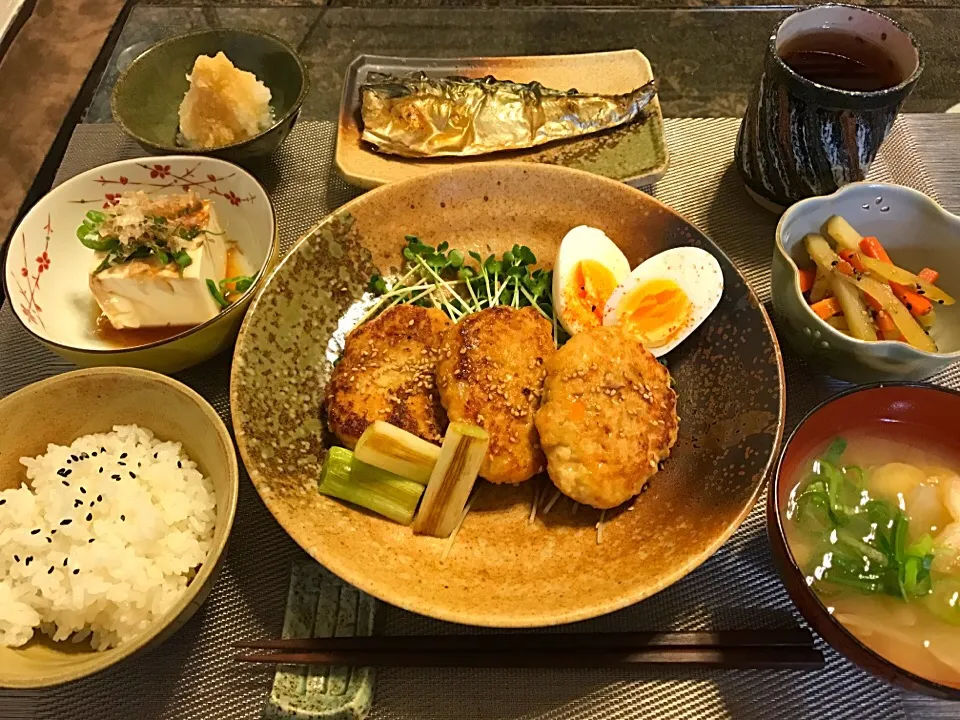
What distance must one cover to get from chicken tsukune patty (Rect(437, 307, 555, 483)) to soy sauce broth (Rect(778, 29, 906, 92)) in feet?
4.28

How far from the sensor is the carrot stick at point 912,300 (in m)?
1.92

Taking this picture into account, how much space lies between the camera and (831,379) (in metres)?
2.08

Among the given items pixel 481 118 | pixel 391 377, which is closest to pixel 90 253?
pixel 391 377

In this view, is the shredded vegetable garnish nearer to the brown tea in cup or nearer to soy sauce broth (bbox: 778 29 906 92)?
the brown tea in cup

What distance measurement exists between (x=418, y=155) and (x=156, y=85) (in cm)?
113

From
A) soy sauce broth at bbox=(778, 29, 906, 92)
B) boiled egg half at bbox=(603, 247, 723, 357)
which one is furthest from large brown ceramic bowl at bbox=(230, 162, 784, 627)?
soy sauce broth at bbox=(778, 29, 906, 92)

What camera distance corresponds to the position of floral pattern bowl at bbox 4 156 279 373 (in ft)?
6.50

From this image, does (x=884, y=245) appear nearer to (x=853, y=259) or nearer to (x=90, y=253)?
(x=853, y=259)

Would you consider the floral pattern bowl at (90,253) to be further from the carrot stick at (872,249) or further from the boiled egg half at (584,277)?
the carrot stick at (872,249)

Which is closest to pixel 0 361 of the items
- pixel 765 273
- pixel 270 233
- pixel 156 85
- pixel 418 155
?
pixel 270 233

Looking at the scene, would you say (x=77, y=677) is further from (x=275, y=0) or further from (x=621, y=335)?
(x=275, y=0)

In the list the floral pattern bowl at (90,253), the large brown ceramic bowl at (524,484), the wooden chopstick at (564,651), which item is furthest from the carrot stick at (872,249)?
the floral pattern bowl at (90,253)

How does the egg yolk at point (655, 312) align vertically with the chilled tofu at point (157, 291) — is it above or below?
above

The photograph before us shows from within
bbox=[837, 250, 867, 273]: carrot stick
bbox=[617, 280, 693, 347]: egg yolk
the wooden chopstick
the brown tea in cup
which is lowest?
the wooden chopstick
